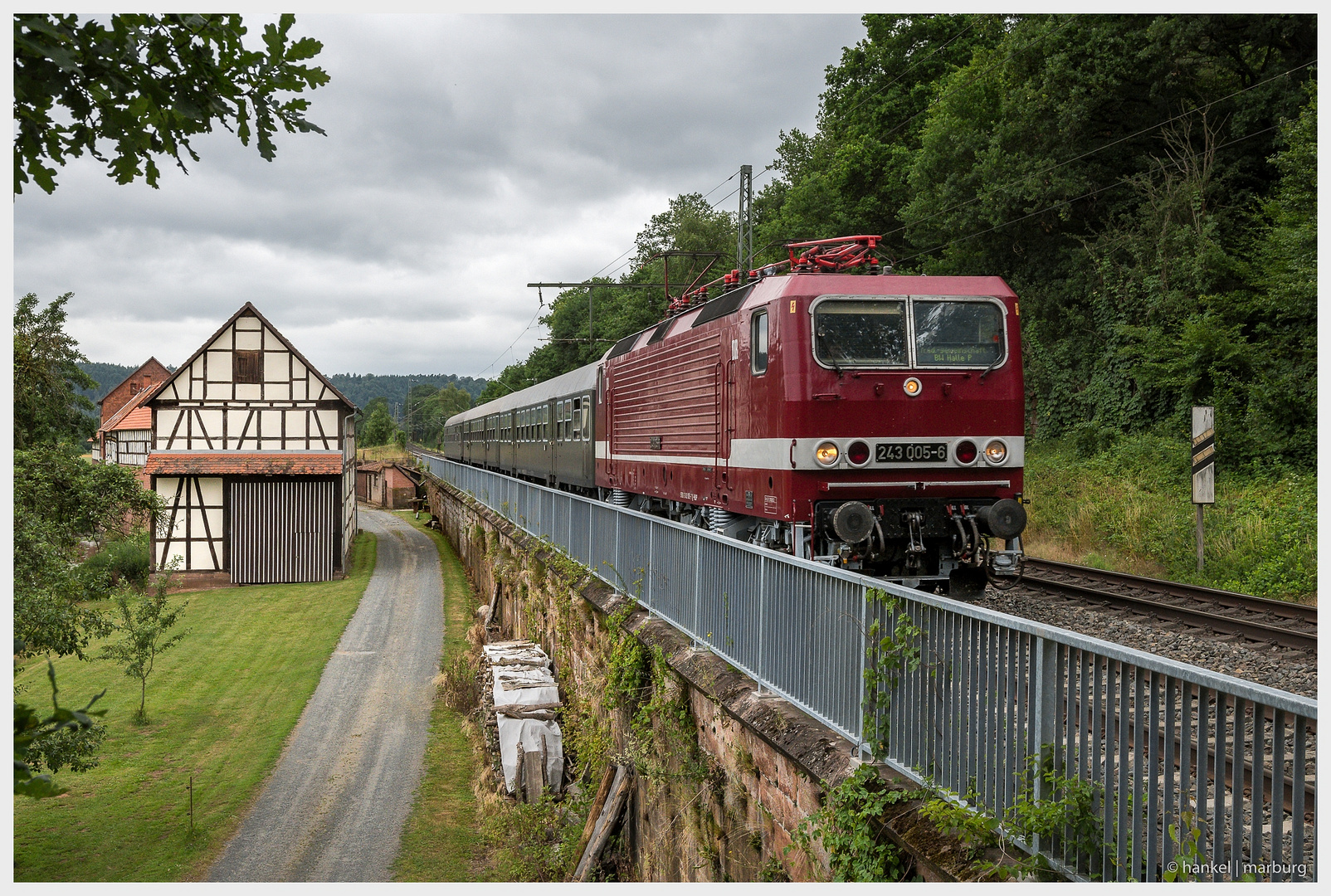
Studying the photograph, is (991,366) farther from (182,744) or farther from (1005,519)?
(182,744)

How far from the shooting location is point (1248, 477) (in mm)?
16500

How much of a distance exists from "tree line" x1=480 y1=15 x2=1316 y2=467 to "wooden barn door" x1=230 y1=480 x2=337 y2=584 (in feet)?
67.0

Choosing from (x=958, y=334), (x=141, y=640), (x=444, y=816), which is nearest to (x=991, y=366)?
(x=958, y=334)

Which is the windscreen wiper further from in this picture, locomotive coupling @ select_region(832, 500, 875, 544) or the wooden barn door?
the wooden barn door

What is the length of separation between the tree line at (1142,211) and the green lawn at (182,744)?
680 inches

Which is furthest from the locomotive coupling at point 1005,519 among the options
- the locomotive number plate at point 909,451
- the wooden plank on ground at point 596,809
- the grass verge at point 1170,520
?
the grass verge at point 1170,520

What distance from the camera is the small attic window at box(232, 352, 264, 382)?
29109 mm

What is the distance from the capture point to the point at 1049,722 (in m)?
3.64

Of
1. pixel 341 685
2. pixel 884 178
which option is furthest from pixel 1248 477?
pixel 884 178

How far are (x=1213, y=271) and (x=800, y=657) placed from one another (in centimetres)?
1830

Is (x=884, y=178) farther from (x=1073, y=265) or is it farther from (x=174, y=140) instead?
(x=174, y=140)

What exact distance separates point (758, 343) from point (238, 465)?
918 inches

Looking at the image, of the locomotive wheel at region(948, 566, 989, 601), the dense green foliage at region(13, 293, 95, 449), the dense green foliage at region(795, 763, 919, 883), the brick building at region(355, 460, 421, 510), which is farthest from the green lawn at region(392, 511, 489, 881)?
the brick building at region(355, 460, 421, 510)

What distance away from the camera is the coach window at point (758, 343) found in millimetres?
9266
